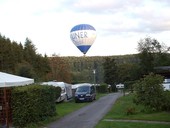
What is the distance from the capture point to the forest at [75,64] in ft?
192

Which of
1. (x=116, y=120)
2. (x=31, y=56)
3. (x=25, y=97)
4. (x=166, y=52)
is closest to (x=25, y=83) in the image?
(x=25, y=97)

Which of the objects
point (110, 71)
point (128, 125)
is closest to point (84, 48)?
point (128, 125)

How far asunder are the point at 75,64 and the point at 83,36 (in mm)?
56057

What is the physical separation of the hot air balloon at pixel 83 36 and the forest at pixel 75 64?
656 cm

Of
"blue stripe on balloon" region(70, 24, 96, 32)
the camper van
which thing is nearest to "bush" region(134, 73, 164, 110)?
the camper van

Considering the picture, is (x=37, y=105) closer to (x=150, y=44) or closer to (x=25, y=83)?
(x=25, y=83)

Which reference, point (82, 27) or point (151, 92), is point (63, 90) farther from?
A: point (151, 92)

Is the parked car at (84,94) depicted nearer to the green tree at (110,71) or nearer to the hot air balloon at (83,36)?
the hot air balloon at (83,36)

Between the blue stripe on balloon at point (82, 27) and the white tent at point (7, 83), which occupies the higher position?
the blue stripe on balloon at point (82, 27)

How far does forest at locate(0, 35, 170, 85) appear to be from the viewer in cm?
5847

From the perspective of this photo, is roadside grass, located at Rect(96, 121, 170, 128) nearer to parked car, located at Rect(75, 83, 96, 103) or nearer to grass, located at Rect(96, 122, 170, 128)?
grass, located at Rect(96, 122, 170, 128)

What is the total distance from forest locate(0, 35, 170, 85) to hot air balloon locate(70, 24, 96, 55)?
656cm

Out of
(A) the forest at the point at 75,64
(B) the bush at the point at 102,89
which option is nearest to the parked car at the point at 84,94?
(A) the forest at the point at 75,64

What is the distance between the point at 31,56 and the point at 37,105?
4808cm
